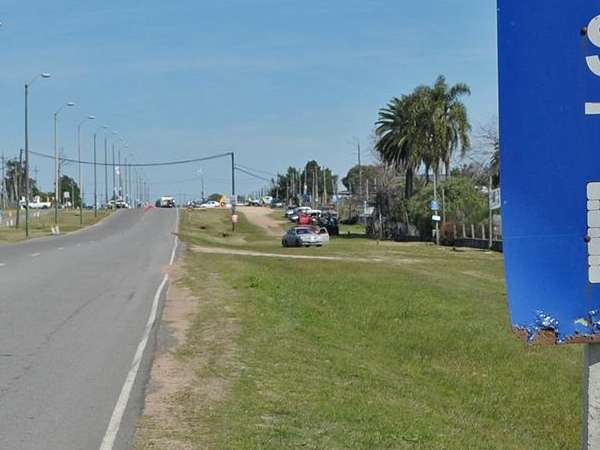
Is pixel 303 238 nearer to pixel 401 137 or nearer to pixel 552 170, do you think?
pixel 401 137

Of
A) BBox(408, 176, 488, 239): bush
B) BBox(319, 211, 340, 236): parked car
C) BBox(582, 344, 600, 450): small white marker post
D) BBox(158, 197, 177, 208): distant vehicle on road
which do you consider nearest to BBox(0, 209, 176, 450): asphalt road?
BBox(582, 344, 600, 450): small white marker post

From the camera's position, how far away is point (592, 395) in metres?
2.95

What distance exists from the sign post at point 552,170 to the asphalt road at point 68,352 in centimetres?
562

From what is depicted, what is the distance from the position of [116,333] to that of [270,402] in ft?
20.1

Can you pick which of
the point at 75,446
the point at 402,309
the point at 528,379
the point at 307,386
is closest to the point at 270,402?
the point at 307,386

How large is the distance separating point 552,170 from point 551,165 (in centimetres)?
2

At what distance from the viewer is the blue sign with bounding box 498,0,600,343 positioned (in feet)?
9.54

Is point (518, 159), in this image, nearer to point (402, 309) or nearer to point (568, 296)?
point (568, 296)

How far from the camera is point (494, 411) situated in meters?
A: 11.8

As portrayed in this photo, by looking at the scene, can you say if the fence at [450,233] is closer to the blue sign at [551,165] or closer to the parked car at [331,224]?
the parked car at [331,224]

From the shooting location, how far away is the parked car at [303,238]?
207 feet

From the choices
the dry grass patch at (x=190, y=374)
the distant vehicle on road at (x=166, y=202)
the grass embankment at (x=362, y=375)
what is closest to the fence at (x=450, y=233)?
the grass embankment at (x=362, y=375)

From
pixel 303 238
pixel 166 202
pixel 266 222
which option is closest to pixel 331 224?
pixel 303 238

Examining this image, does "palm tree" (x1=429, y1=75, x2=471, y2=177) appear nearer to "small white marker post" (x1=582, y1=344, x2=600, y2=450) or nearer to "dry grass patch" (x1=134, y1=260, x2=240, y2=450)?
"dry grass patch" (x1=134, y1=260, x2=240, y2=450)
